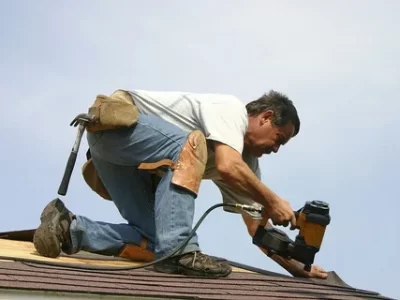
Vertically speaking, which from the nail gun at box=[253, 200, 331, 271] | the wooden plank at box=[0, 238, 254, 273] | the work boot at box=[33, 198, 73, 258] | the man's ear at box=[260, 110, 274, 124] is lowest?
the wooden plank at box=[0, 238, 254, 273]

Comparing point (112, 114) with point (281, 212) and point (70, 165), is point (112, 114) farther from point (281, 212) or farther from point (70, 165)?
point (281, 212)

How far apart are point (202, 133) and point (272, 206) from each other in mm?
515

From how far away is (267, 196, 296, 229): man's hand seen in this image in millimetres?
4047

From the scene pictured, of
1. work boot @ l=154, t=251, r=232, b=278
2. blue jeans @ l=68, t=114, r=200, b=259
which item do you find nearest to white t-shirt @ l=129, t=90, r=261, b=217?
blue jeans @ l=68, t=114, r=200, b=259

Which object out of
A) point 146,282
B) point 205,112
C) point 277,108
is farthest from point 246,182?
point 146,282

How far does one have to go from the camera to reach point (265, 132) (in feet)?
14.7

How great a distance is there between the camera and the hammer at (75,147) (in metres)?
4.02

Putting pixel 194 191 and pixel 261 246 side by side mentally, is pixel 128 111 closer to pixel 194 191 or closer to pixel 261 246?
pixel 194 191

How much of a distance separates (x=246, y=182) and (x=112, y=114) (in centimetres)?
77

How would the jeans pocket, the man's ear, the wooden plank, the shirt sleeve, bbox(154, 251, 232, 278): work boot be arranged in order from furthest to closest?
the man's ear → the jeans pocket → the shirt sleeve → bbox(154, 251, 232, 278): work boot → the wooden plank

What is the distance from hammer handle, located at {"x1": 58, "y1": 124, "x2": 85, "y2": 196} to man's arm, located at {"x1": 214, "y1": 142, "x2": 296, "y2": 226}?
721 millimetres

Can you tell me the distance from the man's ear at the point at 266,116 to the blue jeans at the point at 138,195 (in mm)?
565

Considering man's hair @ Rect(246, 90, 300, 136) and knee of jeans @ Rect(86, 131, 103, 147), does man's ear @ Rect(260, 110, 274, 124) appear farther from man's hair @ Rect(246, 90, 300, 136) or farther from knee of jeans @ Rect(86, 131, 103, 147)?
knee of jeans @ Rect(86, 131, 103, 147)

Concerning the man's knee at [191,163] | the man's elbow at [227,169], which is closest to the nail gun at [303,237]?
the man's elbow at [227,169]
